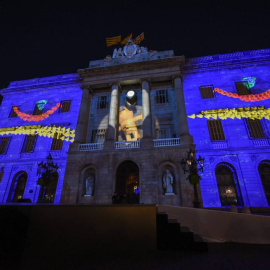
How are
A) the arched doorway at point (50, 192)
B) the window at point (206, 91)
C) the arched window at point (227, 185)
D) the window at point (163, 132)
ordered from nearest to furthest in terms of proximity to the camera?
the arched window at point (227, 185)
the arched doorway at point (50, 192)
the window at point (163, 132)
the window at point (206, 91)

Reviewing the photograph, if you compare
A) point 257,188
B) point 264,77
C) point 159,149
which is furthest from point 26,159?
point 264,77

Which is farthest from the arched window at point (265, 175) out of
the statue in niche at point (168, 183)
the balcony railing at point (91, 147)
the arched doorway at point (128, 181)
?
the balcony railing at point (91, 147)

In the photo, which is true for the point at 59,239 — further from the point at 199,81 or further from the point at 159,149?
the point at 199,81

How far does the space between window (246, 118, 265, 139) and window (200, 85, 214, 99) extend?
4595mm

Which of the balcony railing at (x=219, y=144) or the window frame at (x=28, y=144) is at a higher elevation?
the window frame at (x=28, y=144)

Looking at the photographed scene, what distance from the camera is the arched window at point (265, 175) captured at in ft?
46.8

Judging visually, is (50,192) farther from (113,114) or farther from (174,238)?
(174,238)

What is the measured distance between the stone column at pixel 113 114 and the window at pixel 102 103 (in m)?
2.20

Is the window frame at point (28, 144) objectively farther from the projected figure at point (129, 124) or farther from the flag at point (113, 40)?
the flag at point (113, 40)

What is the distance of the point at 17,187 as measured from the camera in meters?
18.4

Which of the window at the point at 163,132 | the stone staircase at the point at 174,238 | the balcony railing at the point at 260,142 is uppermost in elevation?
the window at the point at 163,132

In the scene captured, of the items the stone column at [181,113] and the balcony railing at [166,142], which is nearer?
the stone column at [181,113]

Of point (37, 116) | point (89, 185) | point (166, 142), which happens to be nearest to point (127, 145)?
point (166, 142)

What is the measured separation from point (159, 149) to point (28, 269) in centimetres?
1294
